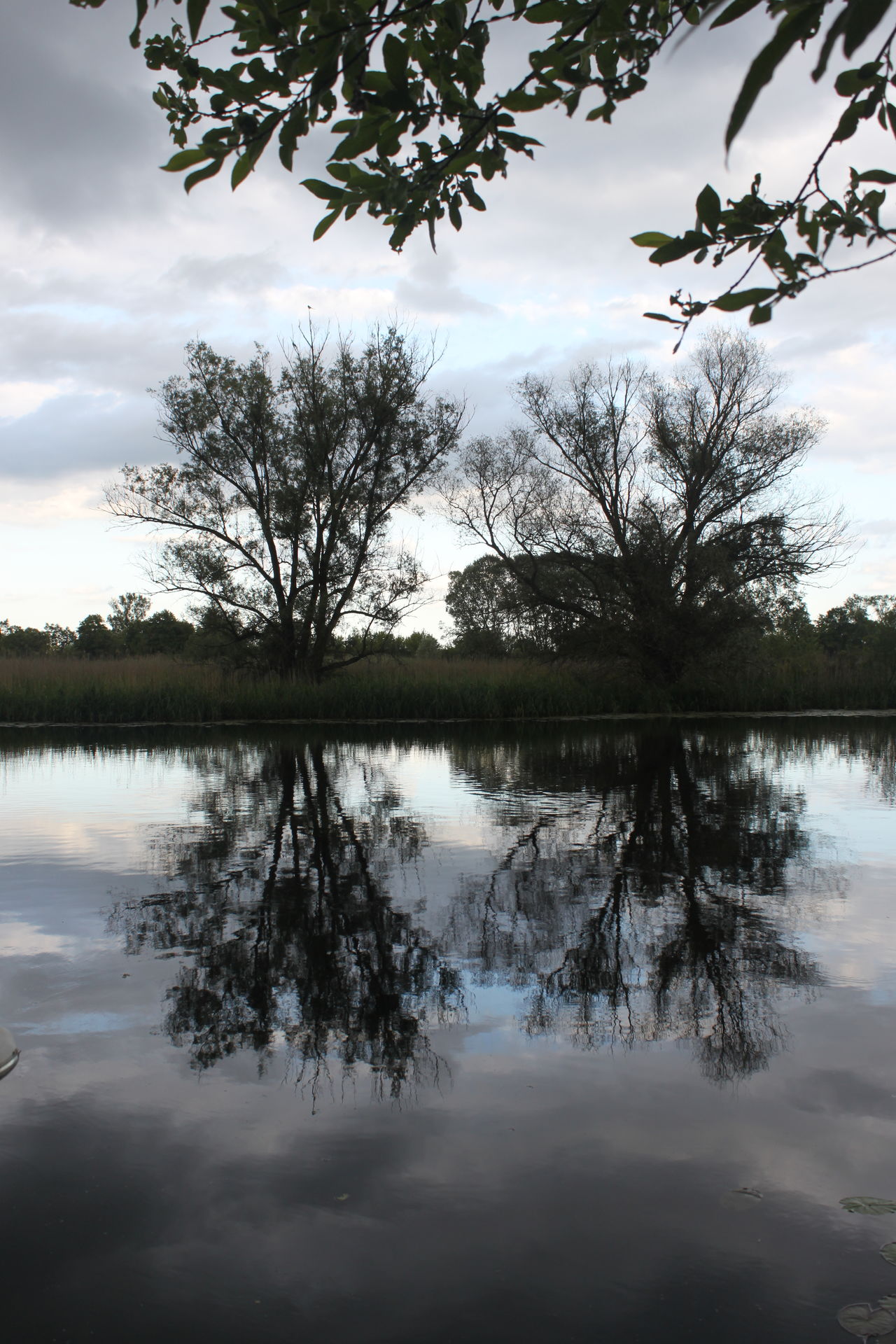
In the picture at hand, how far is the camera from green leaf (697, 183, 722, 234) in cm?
268

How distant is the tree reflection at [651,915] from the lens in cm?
384

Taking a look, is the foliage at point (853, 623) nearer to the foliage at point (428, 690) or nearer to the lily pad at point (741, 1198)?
the foliage at point (428, 690)

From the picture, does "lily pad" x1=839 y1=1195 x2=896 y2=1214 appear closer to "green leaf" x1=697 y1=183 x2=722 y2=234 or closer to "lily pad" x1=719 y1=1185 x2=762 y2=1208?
"lily pad" x1=719 y1=1185 x2=762 y2=1208

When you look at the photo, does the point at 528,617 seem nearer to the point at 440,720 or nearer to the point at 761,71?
the point at 440,720

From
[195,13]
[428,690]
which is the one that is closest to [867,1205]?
[195,13]

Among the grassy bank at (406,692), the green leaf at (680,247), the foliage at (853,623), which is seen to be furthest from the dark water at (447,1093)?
the foliage at (853,623)

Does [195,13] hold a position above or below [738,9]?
above

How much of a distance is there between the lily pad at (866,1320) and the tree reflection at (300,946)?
152 centimetres

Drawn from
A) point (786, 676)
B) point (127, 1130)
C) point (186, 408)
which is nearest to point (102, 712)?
point (186, 408)

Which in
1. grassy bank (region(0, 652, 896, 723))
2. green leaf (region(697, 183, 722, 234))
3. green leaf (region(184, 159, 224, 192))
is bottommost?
grassy bank (region(0, 652, 896, 723))

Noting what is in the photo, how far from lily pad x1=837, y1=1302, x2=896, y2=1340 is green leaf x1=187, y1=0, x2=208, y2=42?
3358 mm

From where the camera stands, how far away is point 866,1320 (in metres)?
2.10

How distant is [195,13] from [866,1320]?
3435 mm

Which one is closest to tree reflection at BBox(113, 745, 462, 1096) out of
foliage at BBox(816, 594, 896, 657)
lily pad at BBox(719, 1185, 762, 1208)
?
lily pad at BBox(719, 1185, 762, 1208)
